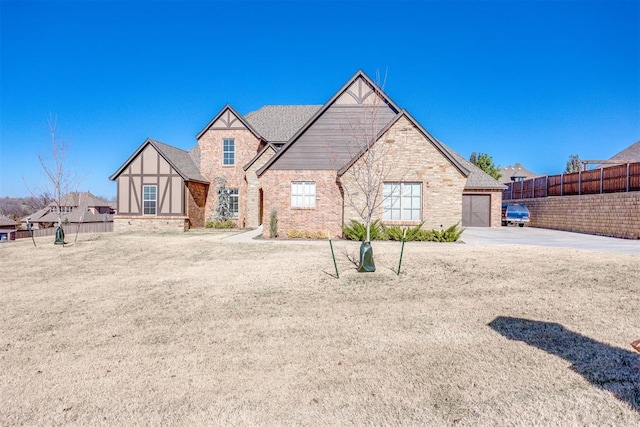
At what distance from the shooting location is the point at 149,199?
25.0 meters

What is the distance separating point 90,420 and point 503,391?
4.14 metres

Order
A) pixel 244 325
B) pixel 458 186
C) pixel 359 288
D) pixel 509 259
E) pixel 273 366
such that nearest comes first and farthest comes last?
pixel 273 366
pixel 244 325
pixel 359 288
pixel 509 259
pixel 458 186

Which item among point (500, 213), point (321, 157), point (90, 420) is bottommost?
point (90, 420)

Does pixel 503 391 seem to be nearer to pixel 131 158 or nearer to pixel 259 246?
pixel 259 246

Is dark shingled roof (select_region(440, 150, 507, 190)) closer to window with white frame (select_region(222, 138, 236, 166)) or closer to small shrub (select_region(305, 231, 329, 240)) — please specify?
small shrub (select_region(305, 231, 329, 240))

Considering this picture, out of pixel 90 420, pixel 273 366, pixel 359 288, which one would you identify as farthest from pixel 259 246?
pixel 90 420

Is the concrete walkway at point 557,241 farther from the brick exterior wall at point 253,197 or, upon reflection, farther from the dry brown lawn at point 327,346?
the brick exterior wall at point 253,197

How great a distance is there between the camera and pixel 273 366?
4.64 metres

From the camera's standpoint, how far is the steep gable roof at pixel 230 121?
25.9m

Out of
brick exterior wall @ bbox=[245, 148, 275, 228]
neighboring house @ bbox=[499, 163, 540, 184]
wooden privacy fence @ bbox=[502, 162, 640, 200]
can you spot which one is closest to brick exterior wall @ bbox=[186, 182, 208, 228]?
brick exterior wall @ bbox=[245, 148, 275, 228]

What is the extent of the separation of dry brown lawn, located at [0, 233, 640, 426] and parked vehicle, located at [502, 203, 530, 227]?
1741 cm

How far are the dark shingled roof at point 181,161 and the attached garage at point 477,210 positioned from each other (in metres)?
18.9

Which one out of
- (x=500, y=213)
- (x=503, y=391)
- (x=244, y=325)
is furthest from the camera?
(x=500, y=213)

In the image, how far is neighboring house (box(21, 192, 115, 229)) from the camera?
42306mm
